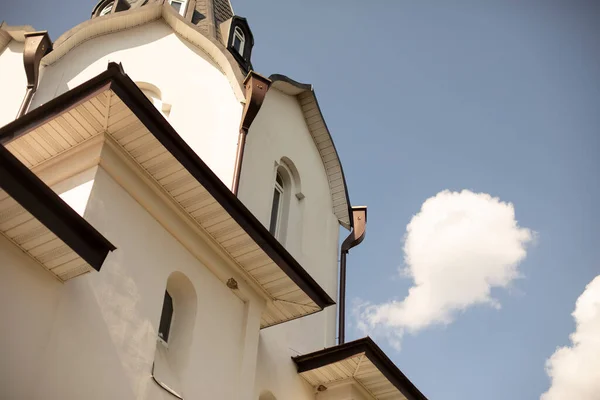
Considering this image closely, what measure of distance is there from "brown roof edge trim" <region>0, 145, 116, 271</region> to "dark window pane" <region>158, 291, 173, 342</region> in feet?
7.49

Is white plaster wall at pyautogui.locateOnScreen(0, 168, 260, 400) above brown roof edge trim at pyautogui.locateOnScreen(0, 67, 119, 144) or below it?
below

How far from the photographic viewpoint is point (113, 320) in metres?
8.57

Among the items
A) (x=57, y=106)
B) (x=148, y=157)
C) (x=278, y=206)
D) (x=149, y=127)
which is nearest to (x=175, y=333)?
(x=148, y=157)

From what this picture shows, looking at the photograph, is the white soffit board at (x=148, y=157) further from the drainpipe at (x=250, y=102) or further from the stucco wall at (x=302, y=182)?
the drainpipe at (x=250, y=102)

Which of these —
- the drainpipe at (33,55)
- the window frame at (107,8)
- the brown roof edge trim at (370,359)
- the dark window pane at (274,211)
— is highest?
the window frame at (107,8)

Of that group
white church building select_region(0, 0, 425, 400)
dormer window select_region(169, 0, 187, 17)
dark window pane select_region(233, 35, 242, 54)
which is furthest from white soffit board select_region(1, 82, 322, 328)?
dormer window select_region(169, 0, 187, 17)

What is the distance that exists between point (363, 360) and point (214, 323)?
2815 millimetres

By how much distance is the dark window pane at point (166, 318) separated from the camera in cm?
1000

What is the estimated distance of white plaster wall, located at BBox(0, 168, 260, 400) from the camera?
7422 millimetres

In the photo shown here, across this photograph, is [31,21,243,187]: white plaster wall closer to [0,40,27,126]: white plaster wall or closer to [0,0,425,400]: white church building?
[0,0,425,400]: white church building

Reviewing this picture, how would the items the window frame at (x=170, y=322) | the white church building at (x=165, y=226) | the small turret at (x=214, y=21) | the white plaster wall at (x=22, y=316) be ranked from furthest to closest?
1. the small turret at (x=214, y=21)
2. the window frame at (x=170, y=322)
3. the white church building at (x=165, y=226)
4. the white plaster wall at (x=22, y=316)

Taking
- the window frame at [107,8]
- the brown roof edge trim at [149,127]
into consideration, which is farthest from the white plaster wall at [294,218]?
the window frame at [107,8]

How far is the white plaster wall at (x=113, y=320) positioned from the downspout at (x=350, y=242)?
4.29 meters

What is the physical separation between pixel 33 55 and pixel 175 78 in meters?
2.58
